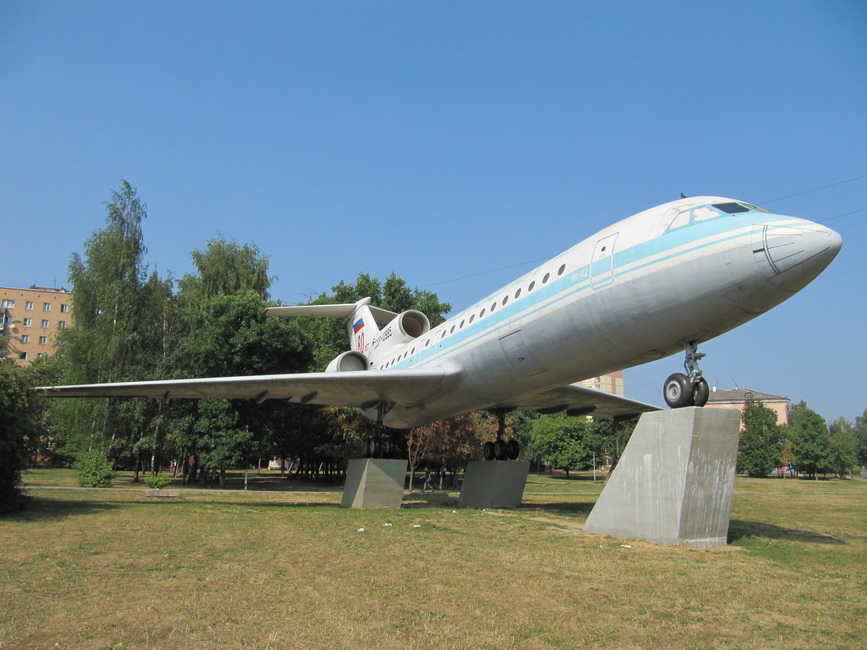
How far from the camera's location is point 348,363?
19891 mm

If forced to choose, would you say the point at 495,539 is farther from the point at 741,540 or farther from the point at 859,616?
the point at 859,616

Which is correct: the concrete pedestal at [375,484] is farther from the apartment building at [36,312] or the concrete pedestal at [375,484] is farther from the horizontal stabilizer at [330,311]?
the apartment building at [36,312]

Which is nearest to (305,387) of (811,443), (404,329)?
(404,329)

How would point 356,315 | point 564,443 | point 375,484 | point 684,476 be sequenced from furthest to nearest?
point 564,443, point 356,315, point 375,484, point 684,476

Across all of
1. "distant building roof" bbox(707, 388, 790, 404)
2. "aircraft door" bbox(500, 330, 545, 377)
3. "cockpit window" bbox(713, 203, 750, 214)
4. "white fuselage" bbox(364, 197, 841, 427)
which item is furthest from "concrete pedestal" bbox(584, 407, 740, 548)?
"distant building roof" bbox(707, 388, 790, 404)

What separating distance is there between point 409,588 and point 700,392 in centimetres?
600

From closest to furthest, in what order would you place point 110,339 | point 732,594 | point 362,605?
point 362,605 < point 732,594 < point 110,339

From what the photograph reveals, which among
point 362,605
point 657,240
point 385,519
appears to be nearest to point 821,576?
point 657,240

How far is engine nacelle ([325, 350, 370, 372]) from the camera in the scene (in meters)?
19.4

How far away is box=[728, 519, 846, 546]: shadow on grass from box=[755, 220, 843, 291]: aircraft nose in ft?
15.7

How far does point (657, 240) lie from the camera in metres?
9.44

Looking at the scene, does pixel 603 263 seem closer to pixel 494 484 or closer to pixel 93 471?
pixel 494 484

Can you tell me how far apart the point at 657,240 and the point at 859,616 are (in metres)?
5.72

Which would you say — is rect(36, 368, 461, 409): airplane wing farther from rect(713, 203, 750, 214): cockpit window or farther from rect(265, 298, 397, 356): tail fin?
rect(713, 203, 750, 214): cockpit window
